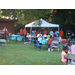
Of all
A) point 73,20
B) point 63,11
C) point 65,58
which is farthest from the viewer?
point 63,11

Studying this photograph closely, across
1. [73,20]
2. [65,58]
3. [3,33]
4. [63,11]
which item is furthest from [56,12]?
[65,58]

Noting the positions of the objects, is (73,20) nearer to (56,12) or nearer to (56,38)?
(56,12)

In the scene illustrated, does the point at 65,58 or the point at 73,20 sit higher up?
the point at 73,20

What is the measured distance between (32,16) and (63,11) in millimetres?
13443

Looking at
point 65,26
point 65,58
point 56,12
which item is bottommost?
point 65,58

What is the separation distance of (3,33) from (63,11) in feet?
34.6

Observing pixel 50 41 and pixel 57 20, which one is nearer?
pixel 50 41

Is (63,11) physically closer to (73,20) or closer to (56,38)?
(73,20)

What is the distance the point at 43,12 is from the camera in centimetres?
818
